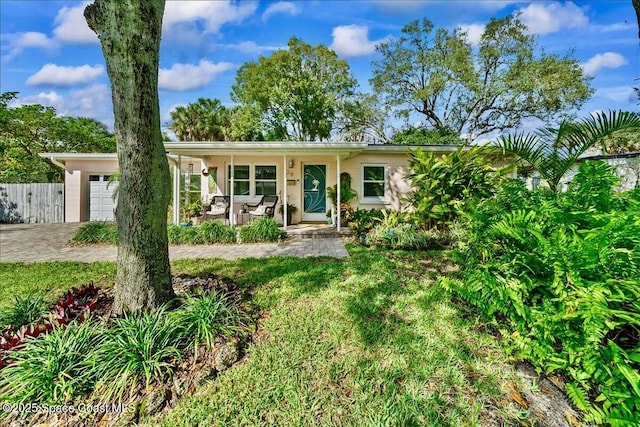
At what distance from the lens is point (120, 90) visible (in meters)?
2.61

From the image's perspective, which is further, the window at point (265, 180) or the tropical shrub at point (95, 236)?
the window at point (265, 180)

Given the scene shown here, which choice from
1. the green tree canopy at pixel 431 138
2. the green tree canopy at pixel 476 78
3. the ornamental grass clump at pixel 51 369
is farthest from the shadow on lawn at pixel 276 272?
the green tree canopy at pixel 476 78

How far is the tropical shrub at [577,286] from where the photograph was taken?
5.72 feet

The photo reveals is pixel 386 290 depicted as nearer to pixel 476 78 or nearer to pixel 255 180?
pixel 255 180

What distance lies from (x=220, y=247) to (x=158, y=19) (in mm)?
5452

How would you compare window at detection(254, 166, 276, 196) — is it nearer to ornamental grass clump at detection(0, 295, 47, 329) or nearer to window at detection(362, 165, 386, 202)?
window at detection(362, 165, 386, 202)

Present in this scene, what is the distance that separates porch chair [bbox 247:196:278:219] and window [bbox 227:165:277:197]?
0.83 metres

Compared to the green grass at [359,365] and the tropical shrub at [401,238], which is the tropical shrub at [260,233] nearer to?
the tropical shrub at [401,238]

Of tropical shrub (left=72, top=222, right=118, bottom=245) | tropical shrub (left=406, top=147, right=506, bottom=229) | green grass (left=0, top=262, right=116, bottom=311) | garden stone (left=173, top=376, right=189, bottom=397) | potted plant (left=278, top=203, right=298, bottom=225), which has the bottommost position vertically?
garden stone (left=173, top=376, right=189, bottom=397)

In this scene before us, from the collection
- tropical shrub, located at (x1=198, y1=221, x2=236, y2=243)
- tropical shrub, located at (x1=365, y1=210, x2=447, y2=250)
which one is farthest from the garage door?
tropical shrub, located at (x1=365, y1=210, x2=447, y2=250)

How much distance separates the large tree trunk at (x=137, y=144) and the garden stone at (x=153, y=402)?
993 millimetres

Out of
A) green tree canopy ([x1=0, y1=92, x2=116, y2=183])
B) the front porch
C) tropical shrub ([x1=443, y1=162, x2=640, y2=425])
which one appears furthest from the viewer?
green tree canopy ([x1=0, y1=92, x2=116, y2=183])

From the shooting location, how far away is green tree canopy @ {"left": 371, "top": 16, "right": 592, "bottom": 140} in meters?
16.3

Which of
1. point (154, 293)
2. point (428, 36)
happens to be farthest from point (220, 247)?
point (428, 36)
